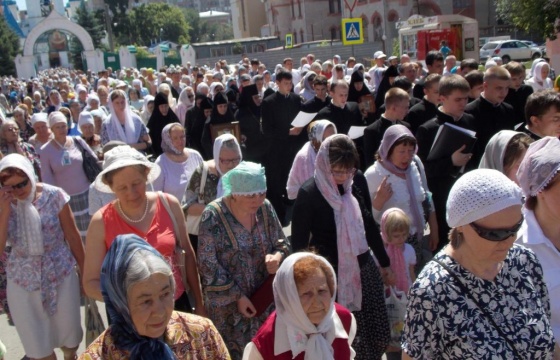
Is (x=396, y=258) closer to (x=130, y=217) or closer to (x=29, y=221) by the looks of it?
(x=130, y=217)

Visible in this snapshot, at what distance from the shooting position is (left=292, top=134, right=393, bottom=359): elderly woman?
4.02 metres

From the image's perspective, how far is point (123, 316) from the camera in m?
2.44

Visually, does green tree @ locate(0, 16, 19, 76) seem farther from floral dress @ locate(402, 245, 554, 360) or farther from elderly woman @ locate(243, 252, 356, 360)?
floral dress @ locate(402, 245, 554, 360)

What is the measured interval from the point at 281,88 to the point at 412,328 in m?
6.62

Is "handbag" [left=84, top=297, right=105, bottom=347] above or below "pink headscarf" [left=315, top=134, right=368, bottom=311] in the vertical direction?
below

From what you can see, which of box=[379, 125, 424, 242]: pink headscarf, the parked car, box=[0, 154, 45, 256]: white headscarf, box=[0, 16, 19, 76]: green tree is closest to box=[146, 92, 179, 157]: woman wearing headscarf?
box=[0, 154, 45, 256]: white headscarf

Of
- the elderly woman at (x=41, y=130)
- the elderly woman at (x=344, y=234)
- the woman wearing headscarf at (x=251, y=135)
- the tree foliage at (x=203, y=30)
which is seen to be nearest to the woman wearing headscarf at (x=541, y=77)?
the woman wearing headscarf at (x=251, y=135)

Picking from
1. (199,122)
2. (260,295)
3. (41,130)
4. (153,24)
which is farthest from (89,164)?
(153,24)

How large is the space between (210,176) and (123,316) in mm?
2713

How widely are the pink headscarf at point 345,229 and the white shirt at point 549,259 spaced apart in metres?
1.24

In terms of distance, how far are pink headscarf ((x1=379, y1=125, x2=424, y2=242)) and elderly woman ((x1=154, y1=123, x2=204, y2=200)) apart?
1.83 m

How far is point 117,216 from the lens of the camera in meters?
3.72

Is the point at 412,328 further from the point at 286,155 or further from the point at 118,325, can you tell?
the point at 286,155

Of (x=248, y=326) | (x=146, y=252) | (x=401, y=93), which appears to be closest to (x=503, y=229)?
(x=146, y=252)
